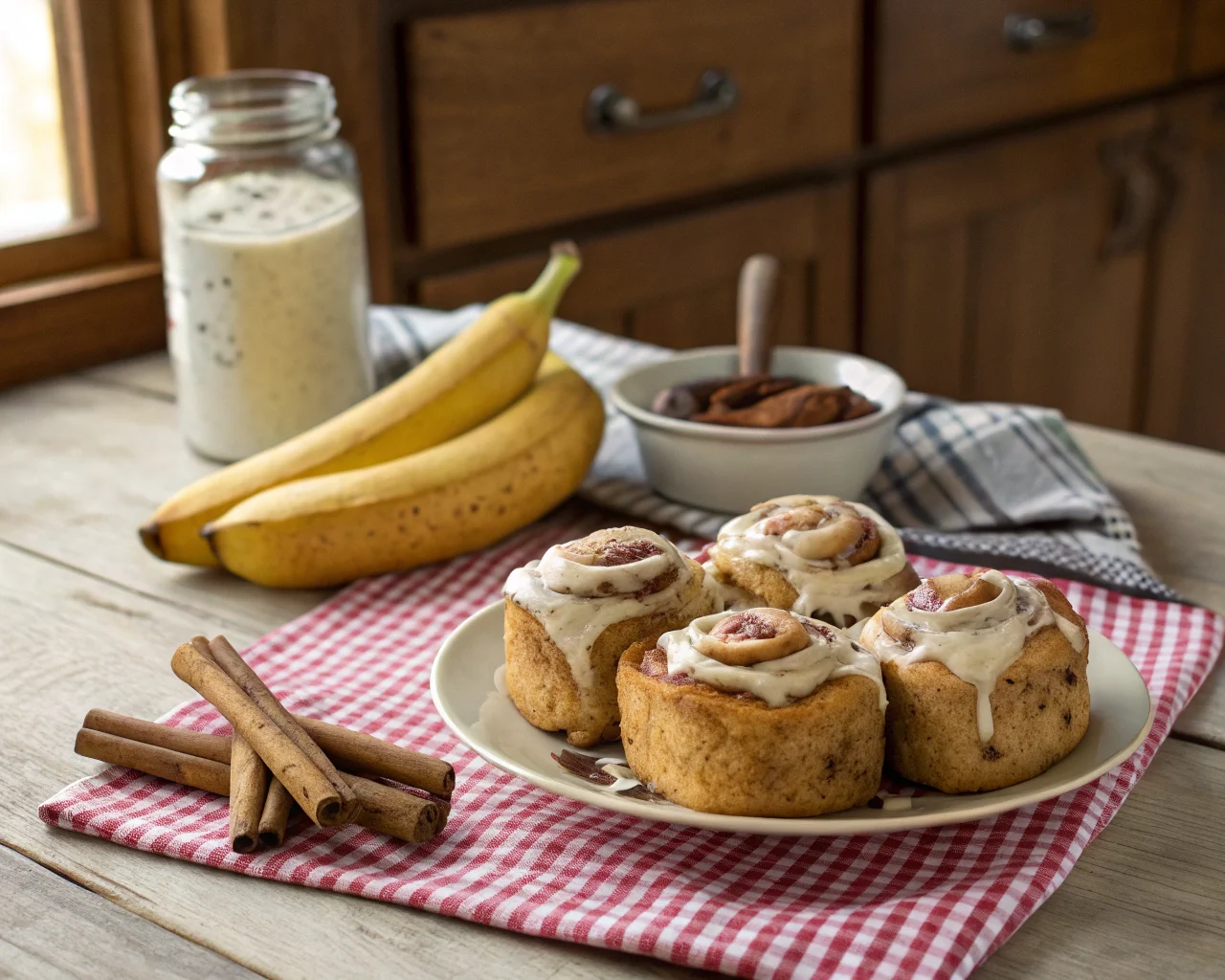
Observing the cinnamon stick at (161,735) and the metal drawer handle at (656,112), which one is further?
the metal drawer handle at (656,112)

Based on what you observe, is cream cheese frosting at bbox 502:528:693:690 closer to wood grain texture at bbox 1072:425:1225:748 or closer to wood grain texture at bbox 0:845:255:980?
wood grain texture at bbox 0:845:255:980

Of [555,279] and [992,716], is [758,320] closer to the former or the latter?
[555,279]

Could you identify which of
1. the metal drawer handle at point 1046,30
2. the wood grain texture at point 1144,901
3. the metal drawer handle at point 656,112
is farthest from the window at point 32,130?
the metal drawer handle at point 1046,30

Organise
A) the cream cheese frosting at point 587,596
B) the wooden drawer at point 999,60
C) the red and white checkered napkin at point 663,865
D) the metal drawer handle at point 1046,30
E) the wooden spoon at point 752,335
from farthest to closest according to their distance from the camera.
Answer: the metal drawer handle at point 1046,30 < the wooden drawer at point 999,60 < the wooden spoon at point 752,335 < the cream cheese frosting at point 587,596 < the red and white checkered napkin at point 663,865

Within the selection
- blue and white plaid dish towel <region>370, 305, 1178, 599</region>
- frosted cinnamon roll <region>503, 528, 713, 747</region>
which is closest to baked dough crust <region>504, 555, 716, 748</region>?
frosted cinnamon roll <region>503, 528, 713, 747</region>

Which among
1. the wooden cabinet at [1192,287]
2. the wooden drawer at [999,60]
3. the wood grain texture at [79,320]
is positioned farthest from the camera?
the wooden cabinet at [1192,287]

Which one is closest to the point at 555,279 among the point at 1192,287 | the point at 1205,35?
the point at 1205,35

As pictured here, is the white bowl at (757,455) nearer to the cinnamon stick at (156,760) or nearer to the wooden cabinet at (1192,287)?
the cinnamon stick at (156,760)
